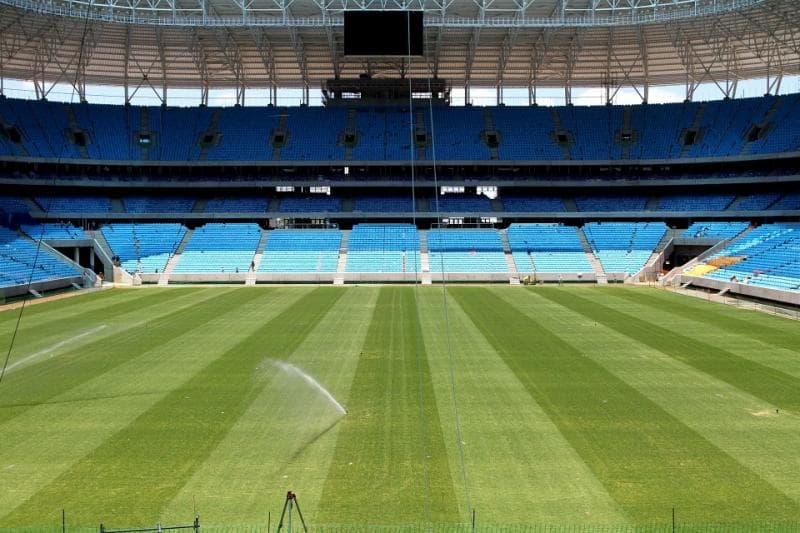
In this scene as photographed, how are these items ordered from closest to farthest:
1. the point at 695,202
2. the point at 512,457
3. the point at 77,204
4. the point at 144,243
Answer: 1. the point at 512,457
2. the point at 144,243
3. the point at 77,204
4. the point at 695,202

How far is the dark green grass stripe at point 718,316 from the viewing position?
22828 millimetres

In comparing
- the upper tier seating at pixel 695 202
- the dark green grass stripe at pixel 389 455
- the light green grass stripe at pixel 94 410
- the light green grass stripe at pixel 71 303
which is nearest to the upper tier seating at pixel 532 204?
the upper tier seating at pixel 695 202

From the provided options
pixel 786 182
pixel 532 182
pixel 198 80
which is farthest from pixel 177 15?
pixel 786 182

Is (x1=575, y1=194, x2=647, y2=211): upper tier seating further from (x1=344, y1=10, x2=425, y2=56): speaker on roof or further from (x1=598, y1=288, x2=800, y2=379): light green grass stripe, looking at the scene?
(x1=344, y1=10, x2=425, y2=56): speaker on roof

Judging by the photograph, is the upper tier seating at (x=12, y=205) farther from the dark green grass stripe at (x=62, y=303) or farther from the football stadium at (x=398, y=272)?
the dark green grass stripe at (x=62, y=303)

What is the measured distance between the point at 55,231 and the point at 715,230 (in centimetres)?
5244

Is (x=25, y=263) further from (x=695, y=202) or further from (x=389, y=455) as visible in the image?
(x=695, y=202)

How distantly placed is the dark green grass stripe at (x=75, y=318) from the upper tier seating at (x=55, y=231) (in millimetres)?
14414

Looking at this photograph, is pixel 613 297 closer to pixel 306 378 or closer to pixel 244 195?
pixel 306 378

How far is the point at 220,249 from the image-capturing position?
52.1 metres

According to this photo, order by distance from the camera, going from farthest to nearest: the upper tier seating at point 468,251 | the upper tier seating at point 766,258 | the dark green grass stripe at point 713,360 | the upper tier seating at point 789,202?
the upper tier seating at point 789,202, the upper tier seating at point 468,251, the upper tier seating at point 766,258, the dark green grass stripe at point 713,360

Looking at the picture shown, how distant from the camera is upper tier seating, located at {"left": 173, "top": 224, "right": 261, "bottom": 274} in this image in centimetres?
4900

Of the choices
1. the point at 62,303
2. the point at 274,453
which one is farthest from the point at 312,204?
the point at 274,453

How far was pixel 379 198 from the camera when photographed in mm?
60469
